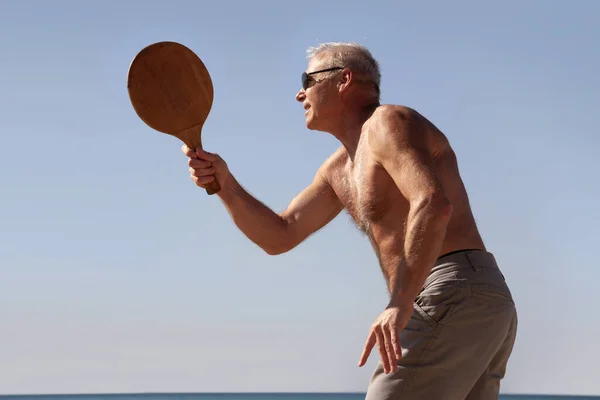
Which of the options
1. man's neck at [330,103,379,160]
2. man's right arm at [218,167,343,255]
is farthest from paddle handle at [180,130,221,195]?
man's neck at [330,103,379,160]

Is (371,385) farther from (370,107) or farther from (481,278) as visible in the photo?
(370,107)

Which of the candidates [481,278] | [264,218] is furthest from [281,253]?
[481,278]

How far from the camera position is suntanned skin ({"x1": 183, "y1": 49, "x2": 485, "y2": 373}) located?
3969mm

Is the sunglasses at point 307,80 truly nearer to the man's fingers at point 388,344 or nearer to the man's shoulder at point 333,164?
the man's shoulder at point 333,164

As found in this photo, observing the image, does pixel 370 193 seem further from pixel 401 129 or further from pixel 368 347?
pixel 368 347

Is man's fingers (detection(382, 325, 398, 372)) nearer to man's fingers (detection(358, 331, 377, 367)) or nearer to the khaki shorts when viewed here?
man's fingers (detection(358, 331, 377, 367))

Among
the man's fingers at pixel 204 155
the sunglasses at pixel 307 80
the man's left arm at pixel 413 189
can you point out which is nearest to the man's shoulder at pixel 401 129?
the man's left arm at pixel 413 189

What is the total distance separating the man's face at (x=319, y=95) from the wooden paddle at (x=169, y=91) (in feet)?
1.77

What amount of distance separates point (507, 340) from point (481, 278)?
34cm

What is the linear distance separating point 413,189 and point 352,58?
1.36 m

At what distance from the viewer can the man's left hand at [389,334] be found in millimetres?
3811

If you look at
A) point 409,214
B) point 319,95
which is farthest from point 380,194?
point 319,95

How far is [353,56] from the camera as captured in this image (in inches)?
209

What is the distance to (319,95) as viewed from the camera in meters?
5.27
